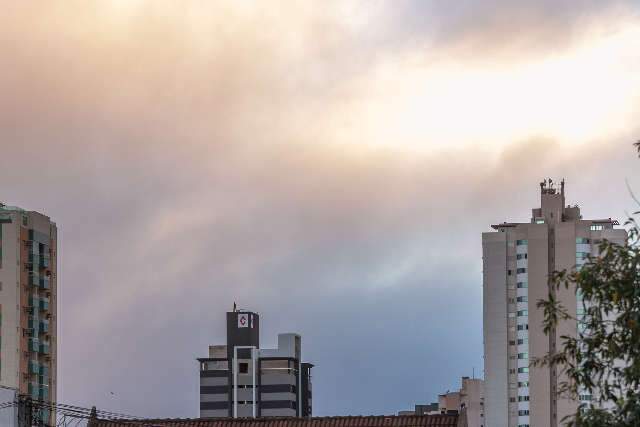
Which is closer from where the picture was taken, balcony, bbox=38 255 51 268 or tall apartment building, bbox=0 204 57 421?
tall apartment building, bbox=0 204 57 421

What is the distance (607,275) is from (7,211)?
448ft

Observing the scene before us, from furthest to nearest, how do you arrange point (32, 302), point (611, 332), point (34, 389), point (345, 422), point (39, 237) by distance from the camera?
point (39, 237) < point (32, 302) < point (34, 389) < point (345, 422) < point (611, 332)

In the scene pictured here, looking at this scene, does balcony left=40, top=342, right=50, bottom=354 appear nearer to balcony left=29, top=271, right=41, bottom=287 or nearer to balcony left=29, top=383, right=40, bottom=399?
balcony left=29, top=383, right=40, bottom=399

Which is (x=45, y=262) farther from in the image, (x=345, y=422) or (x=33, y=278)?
(x=345, y=422)

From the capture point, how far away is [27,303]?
532 ft

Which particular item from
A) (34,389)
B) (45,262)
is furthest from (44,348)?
(45,262)

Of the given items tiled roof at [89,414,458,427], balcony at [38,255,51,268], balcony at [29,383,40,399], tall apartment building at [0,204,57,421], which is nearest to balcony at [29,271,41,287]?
tall apartment building at [0,204,57,421]

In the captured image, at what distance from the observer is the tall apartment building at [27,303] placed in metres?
158

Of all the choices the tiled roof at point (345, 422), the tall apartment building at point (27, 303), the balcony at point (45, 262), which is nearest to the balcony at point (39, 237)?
the tall apartment building at point (27, 303)

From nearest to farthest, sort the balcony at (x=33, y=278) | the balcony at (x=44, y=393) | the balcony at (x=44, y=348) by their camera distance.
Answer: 1. the balcony at (x=44, y=393)
2. the balcony at (x=33, y=278)
3. the balcony at (x=44, y=348)

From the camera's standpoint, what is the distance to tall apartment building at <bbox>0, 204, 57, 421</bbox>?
519 feet

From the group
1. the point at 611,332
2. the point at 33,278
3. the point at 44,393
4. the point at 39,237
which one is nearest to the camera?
the point at 611,332

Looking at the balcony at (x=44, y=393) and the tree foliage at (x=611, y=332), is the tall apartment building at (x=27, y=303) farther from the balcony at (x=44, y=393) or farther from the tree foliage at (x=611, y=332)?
the tree foliage at (x=611, y=332)

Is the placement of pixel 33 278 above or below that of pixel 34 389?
above
